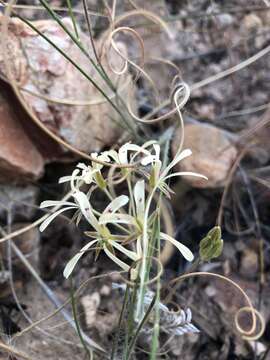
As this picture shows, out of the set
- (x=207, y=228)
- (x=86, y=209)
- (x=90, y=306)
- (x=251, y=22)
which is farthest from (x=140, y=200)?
(x=251, y=22)

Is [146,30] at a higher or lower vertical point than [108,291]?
higher

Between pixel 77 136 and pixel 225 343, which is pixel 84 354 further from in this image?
pixel 77 136

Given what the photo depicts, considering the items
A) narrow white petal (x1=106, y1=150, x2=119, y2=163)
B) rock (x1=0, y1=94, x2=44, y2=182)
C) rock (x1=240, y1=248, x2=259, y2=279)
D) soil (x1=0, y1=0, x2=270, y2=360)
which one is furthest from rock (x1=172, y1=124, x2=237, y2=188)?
narrow white petal (x1=106, y1=150, x2=119, y2=163)

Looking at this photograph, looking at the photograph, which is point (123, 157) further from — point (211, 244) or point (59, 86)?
point (59, 86)

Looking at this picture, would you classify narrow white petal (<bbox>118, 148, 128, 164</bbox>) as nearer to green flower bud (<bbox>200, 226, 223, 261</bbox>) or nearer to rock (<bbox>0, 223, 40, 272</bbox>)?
green flower bud (<bbox>200, 226, 223, 261</bbox>)

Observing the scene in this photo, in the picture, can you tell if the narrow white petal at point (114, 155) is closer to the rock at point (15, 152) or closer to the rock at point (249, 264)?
the rock at point (15, 152)

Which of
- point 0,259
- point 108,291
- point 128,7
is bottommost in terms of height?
point 108,291

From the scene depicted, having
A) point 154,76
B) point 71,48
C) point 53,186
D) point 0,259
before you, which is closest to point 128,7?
point 154,76
